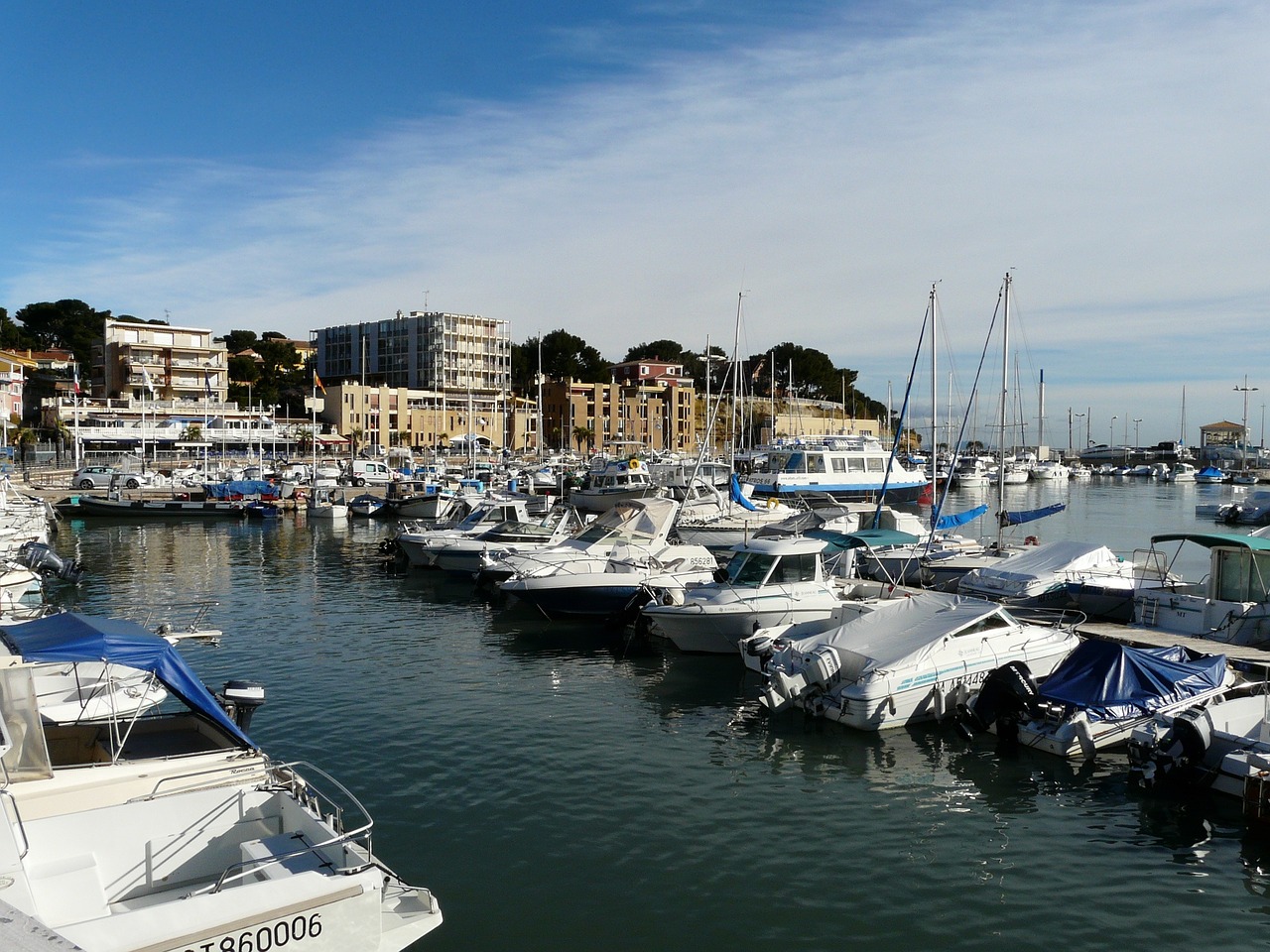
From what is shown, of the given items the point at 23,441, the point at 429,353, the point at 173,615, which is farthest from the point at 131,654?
the point at 429,353

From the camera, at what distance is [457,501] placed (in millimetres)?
54938

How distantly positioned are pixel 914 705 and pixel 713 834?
20.8 ft

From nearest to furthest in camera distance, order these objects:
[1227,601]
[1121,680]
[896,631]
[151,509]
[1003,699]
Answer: [1121,680] → [1003,699] → [896,631] → [1227,601] → [151,509]

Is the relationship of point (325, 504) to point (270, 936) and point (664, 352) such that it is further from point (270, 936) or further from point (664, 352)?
point (664, 352)

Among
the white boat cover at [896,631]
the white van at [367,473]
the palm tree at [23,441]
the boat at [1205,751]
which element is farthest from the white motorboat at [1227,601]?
the palm tree at [23,441]

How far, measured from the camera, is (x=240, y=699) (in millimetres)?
16516

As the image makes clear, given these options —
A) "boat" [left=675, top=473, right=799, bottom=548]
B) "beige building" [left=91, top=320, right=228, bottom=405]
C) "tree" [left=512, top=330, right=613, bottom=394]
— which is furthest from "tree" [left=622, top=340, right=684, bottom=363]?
"boat" [left=675, top=473, right=799, bottom=548]

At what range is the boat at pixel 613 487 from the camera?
53625 mm

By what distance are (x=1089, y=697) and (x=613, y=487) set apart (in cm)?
4517

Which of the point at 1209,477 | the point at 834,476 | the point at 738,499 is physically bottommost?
the point at 1209,477

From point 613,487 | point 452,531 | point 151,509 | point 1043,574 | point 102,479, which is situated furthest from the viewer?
point 102,479

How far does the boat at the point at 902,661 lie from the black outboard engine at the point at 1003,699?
56 centimetres

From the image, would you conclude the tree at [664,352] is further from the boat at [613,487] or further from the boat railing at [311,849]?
the boat railing at [311,849]

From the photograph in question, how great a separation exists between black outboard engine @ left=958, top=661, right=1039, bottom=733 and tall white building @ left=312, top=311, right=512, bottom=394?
447ft
